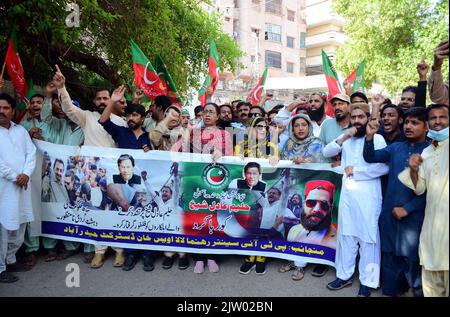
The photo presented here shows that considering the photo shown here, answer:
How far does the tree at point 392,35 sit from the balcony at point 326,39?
81.1 feet

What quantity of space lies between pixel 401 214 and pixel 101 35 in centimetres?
651

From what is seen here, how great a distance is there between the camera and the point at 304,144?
4004mm

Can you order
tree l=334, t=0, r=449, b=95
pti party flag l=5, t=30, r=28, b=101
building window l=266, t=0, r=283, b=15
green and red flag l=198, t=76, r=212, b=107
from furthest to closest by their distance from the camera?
building window l=266, t=0, r=283, b=15 < tree l=334, t=0, r=449, b=95 < green and red flag l=198, t=76, r=212, b=107 < pti party flag l=5, t=30, r=28, b=101

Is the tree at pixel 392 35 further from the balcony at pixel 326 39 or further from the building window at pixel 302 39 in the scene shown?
the balcony at pixel 326 39

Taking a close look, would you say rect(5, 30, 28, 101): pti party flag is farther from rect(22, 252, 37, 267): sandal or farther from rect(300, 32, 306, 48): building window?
rect(300, 32, 306, 48): building window

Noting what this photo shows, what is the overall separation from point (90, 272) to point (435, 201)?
3343 millimetres

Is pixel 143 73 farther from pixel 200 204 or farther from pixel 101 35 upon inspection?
pixel 200 204

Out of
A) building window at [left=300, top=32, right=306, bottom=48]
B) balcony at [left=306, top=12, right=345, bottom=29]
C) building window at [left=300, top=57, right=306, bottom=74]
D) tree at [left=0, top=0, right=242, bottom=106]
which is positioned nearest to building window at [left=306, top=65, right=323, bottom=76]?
building window at [left=300, top=57, right=306, bottom=74]

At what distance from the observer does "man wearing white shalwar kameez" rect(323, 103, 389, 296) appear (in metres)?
3.41

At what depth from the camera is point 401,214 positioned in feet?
10.3

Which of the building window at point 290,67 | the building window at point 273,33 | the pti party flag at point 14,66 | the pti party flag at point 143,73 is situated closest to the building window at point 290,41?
the building window at point 273,33

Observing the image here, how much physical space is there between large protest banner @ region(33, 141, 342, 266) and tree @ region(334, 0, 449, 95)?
8.94 meters

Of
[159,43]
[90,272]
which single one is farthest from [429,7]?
[90,272]

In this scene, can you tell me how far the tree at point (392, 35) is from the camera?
11118 millimetres
